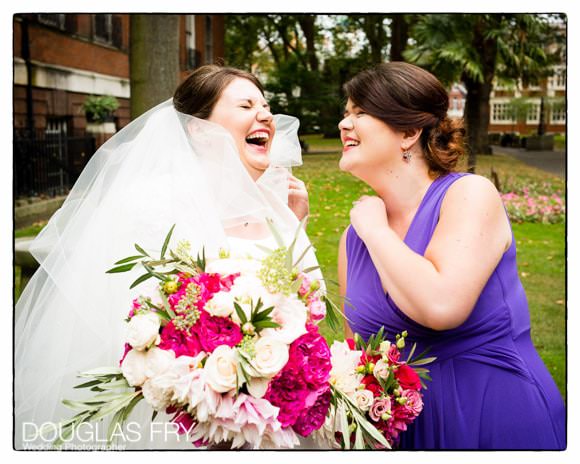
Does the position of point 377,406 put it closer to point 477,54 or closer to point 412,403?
point 412,403

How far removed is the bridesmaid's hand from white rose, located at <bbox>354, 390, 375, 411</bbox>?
52 cm

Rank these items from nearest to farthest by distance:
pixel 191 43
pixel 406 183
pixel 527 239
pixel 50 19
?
pixel 406 183
pixel 50 19
pixel 527 239
pixel 191 43

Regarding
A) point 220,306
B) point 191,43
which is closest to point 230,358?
point 220,306

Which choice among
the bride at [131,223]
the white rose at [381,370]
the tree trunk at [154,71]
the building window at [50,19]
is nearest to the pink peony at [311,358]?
the white rose at [381,370]

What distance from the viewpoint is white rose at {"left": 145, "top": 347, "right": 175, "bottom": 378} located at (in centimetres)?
174

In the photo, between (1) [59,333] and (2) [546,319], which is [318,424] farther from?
(2) [546,319]

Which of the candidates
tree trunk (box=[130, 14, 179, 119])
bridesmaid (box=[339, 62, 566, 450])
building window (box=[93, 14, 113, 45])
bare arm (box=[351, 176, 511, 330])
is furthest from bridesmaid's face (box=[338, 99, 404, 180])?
building window (box=[93, 14, 113, 45])

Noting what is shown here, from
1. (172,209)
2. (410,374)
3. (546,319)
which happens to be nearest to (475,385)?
(410,374)

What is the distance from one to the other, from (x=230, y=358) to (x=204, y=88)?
1401 mm

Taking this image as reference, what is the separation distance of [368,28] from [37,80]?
5.02 metres

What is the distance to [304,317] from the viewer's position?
1.82 meters

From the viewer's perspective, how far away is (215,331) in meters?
1.77

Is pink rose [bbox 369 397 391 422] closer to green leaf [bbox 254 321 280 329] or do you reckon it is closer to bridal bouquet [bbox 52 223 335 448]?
bridal bouquet [bbox 52 223 335 448]

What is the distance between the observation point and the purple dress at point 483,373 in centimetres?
230
